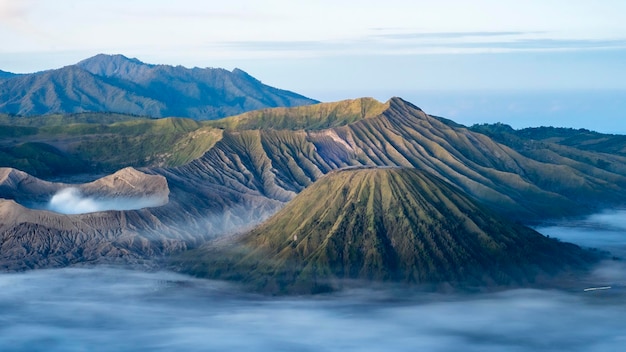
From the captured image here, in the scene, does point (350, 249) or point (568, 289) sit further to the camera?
point (350, 249)

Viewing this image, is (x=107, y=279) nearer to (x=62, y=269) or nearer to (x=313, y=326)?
(x=62, y=269)

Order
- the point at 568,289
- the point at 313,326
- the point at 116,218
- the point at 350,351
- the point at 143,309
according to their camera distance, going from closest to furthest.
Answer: the point at 350,351, the point at 313,326, the point at 143,309, the point at 568,289, the point at 116,218

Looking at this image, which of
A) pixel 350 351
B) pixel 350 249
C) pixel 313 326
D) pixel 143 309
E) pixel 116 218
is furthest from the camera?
pixel 116 218

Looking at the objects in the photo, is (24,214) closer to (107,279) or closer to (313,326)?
(107,279)

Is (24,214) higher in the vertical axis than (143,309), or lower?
higher

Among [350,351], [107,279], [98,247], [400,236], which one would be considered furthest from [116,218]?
[350,351]

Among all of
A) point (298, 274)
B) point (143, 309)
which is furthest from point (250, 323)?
point (298, 274)
